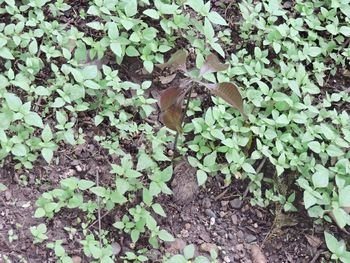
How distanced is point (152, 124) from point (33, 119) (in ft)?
1.95

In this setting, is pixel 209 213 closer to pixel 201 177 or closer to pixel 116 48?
pixel 201 177

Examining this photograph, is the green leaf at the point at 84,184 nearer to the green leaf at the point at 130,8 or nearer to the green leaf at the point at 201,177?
the green leaf at the point at 201,177

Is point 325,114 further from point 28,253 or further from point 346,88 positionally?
point 28,253

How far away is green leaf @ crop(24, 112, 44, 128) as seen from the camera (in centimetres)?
246

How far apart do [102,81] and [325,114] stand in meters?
1.09

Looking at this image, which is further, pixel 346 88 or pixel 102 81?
pixel 346 88

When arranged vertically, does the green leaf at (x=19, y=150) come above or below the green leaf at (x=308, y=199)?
above

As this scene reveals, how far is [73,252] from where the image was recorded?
2414 mm

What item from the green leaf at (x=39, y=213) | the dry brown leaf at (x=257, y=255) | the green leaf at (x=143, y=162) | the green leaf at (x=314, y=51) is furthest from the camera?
the green leaf at (x=314, y=51)

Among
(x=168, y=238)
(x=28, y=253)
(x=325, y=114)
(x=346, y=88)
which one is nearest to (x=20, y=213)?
(x=28, y=253)

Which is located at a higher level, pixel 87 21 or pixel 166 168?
pixel 87 21

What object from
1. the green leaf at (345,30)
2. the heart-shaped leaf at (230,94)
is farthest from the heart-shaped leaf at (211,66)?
the green leaf at (345,30)

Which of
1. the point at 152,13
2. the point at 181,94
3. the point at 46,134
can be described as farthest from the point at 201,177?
the point at 152,13

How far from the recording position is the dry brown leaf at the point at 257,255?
258 centimetres
